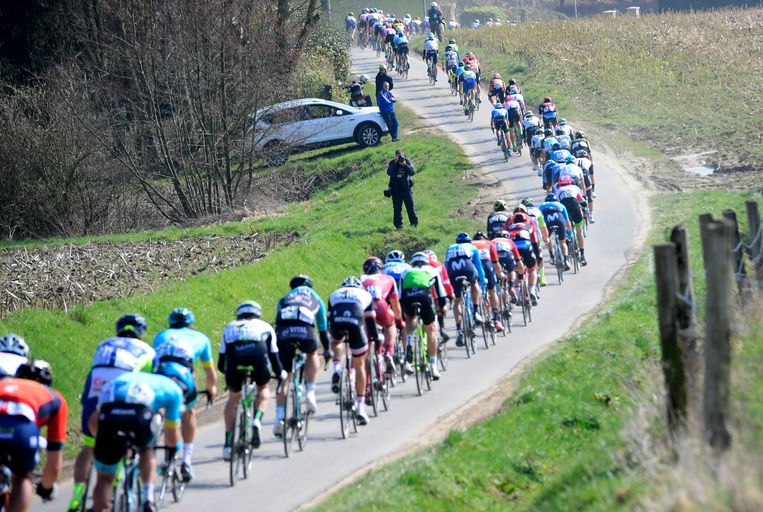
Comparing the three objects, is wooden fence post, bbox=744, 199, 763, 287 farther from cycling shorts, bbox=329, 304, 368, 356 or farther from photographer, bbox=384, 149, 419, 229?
photographer, bbox=384, 149, 419, 229

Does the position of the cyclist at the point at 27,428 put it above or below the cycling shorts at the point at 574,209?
above

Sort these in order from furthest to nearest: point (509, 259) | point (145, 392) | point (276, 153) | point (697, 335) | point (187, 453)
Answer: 1. point (276, 153)
2. point (509, 259)
3. point (187, 453)
4. point (145, 392)
5. point (697, 335)

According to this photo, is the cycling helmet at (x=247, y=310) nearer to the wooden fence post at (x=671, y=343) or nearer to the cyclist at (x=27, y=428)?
the cyclist at (x=27, y=428)

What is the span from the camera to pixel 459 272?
59.7ft

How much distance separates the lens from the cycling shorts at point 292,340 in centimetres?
1373

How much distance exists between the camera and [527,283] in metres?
20.7

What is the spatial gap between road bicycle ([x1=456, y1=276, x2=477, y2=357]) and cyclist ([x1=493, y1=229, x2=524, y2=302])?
5.71 ft

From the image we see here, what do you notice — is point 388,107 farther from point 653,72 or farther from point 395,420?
point 395,420

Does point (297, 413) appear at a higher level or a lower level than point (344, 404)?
→ higher

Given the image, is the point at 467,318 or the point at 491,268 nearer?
the point at 467,318

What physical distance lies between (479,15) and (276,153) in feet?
214

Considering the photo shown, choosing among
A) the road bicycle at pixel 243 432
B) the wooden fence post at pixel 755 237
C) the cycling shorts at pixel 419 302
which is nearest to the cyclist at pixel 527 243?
the cycling shorts at pixel 419 302

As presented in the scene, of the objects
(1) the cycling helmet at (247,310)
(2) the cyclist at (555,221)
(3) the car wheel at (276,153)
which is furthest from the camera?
(3) the car wheel at (276,153)

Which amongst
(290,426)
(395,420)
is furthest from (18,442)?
(395,420)
